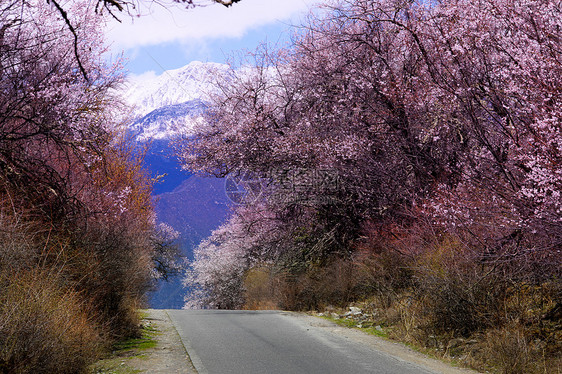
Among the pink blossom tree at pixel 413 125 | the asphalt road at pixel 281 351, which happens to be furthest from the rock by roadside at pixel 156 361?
the pink blossom tree at pixel 413 125

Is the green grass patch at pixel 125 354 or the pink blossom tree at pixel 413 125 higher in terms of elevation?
the pink blossom tree at pixel 413 125

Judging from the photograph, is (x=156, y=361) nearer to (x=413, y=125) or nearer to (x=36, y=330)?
(x=36, y=330)

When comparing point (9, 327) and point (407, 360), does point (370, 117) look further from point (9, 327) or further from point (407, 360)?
point (9, 327)

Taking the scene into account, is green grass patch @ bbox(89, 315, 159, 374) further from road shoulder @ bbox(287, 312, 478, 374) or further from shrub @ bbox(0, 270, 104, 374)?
→ road shoulder @ bbox(287, 312, 478, 374)

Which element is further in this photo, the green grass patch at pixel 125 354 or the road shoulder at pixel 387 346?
the green grass patch at pixel 125 354

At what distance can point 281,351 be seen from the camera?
955cm

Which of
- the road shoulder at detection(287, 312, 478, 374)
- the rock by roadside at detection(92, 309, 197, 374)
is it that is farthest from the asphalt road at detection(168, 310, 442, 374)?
the rock by roadside at detection(92, 309, 197, 374)

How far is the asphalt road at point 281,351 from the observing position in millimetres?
8148

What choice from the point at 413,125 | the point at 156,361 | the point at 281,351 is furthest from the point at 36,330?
the point at 413,125

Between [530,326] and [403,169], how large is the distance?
825 centimetres

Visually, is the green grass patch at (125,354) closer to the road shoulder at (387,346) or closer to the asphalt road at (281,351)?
the asphalt road at (281,351)

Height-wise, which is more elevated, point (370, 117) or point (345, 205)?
point (370, 117)

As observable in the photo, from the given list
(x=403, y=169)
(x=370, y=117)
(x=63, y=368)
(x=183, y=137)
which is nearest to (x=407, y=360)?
(x=63, y=368)

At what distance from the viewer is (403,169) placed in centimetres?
1634
